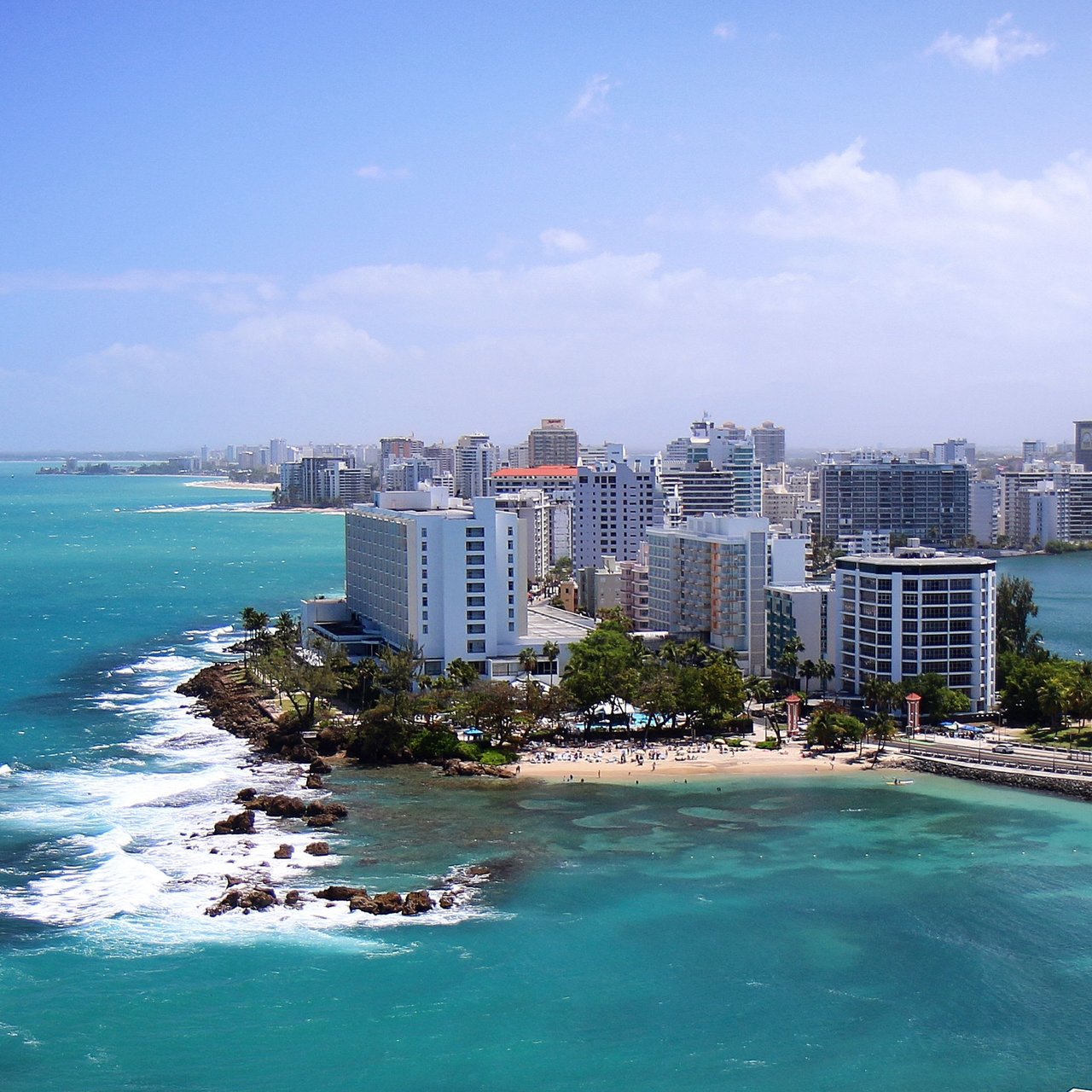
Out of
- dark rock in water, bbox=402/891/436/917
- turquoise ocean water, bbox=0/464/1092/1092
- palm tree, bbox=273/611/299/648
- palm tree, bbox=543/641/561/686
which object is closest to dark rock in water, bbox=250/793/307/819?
turquoise ocean water, bbox=0/464/1092/1092

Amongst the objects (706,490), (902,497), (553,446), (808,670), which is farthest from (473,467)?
(808,670)

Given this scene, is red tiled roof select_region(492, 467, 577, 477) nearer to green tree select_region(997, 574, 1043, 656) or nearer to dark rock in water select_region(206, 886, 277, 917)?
green tree select_region(997, 574, 1043, 656)

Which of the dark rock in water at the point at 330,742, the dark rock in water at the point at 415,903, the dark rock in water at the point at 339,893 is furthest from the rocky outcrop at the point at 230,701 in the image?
the dark rock in water at the point at 415,903

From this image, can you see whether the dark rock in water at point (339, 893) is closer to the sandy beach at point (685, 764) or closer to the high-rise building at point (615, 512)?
the sandy beach at point (685, 764)

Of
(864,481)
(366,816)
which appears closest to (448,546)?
(366,816)

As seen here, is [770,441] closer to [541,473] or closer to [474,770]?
[541,473]

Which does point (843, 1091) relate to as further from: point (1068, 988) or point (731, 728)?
point (731, 728)
